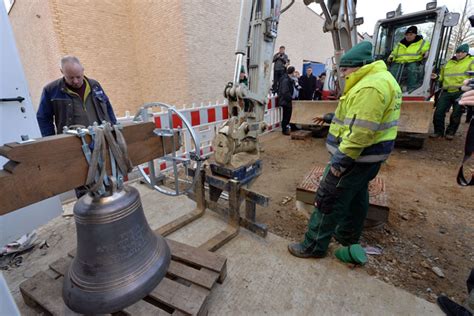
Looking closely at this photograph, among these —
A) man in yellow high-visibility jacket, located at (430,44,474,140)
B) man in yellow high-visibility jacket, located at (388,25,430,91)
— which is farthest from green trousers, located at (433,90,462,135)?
man in yellow high-visibility jacket, located at (388,25,430,91)

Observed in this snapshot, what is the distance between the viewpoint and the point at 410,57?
5.77 metres

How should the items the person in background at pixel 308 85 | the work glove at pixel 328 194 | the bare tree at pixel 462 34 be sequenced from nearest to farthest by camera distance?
the work glove at pixel 328 194
the person in background at pixel 308 85
the bare tree at pixel 462 34

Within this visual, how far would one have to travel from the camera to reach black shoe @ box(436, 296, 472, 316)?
1.72 metres

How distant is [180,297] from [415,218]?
10.4 ft

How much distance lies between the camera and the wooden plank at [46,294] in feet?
5.21

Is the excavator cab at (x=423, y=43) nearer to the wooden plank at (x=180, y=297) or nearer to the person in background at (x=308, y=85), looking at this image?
the person in background at (x=308, y=85)

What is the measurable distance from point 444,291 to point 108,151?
2.88m

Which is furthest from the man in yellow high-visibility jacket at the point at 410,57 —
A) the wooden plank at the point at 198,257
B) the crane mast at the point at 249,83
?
the wooden plank at the point at 198,257

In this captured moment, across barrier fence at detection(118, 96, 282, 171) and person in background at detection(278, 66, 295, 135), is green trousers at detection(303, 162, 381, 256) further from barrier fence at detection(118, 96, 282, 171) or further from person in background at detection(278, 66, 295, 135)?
person in background at detection(278, 66, 295, 135)

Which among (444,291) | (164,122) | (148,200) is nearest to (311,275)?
(444,291)

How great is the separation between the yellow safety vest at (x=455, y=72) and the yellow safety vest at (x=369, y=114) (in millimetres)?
5760

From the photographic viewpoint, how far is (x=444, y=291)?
212 cm

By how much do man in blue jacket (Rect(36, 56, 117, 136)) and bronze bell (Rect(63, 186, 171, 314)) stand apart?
1.52 metres

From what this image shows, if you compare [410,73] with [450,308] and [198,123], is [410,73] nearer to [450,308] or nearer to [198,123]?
[198,123]
